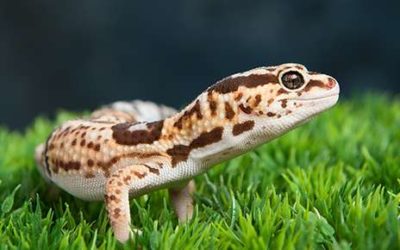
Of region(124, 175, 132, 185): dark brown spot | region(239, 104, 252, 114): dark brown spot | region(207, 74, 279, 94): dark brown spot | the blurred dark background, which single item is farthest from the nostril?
the blurred dark background

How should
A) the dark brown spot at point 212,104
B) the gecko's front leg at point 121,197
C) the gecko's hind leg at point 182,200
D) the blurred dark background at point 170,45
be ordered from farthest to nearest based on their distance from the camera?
the blurred dark background at point 170,45
the gecko's hind leg at point 182,200
the dark brown spot at point 212,104
the gecko's front leg at point 121,197

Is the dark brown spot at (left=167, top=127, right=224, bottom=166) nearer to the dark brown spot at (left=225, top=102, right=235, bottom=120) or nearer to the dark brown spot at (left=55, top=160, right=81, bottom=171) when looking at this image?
the dark brown spot at (left=225, top=102, right=235, bottom=120)

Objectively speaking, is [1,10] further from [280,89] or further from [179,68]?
[280,89]

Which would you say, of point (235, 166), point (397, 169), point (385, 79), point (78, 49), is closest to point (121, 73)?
point (78, 49)

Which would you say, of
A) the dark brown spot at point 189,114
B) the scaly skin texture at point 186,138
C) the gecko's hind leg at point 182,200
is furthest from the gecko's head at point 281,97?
the gecko's hind leg at point 182,200

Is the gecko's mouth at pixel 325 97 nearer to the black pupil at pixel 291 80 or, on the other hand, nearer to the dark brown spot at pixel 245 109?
the black pupil at pixel 291 80

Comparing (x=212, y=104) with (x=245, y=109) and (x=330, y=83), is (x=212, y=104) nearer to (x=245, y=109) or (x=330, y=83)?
(x=245, y=109)

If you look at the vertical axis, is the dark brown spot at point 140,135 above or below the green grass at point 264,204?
above
